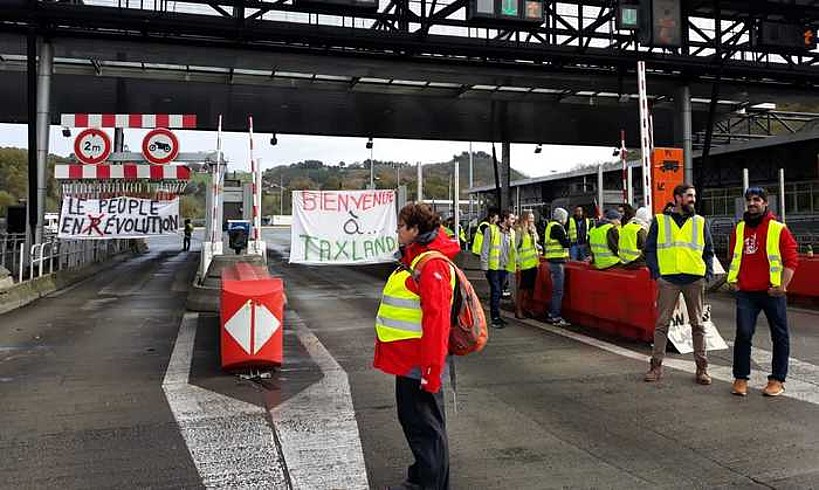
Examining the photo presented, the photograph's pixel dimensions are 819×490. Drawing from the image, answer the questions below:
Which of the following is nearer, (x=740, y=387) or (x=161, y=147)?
(x=740, y=387)

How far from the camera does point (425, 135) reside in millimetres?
32375

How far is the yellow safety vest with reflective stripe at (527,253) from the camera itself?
10328mm

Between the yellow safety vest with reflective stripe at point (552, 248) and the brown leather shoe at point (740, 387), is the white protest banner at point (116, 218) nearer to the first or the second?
the yellow safety vest with reflective stripe at point (552, 248)

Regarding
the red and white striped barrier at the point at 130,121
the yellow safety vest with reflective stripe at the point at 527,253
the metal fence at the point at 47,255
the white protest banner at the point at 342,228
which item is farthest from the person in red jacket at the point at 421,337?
the metal fence at the point at 47,255

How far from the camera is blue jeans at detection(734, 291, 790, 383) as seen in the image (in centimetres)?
590

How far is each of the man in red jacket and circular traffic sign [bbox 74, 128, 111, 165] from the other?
12.9 m

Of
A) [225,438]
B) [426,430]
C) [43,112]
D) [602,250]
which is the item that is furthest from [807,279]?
[43,112]

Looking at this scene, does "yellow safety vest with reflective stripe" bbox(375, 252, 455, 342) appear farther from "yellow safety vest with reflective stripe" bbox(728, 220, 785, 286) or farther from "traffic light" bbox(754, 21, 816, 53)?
"traffic light" bbox(754, 21, 816, 53)

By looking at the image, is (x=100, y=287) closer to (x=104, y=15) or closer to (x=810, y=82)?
(x=104, y=15)

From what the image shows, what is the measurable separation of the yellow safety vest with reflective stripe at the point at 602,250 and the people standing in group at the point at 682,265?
2.97m

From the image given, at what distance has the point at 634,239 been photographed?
8672 millimetres

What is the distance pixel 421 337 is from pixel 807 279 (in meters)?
11.4

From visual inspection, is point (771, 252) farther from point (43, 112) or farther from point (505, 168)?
point (505, 168)

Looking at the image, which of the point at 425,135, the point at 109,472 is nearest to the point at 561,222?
the point at 109,472
